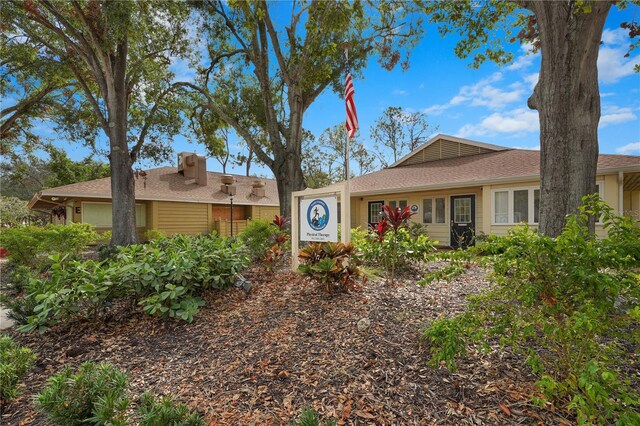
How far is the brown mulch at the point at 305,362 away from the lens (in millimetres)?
2037

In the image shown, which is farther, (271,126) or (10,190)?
(10,190)

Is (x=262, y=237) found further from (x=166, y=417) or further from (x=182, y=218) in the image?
(x=182, y=218)

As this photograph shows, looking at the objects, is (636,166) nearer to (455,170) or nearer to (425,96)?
(455,170)

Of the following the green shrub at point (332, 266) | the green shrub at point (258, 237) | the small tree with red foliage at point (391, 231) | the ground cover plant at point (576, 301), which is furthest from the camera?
the green shrub at point (258, 237)

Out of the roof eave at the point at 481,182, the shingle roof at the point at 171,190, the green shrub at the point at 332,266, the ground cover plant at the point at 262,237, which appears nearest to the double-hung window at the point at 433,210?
the roof eave at the point at 481,182

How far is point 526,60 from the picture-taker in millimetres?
7988

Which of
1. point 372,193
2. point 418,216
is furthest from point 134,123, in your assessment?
point 418,216

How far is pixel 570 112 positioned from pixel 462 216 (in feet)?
24.7

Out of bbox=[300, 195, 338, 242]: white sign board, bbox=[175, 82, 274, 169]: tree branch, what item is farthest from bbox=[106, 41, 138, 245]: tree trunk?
bbox=[300, 195, 338, 242]: white sign board

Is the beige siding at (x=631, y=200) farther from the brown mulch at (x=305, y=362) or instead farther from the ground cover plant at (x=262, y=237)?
the ground cover plant at (x=262, y=237)

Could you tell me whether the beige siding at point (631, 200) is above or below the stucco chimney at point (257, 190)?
below

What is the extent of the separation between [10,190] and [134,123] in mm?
28714

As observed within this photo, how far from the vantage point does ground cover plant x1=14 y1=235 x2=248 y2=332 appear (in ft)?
10.8

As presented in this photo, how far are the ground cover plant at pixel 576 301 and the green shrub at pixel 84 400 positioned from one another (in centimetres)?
191
